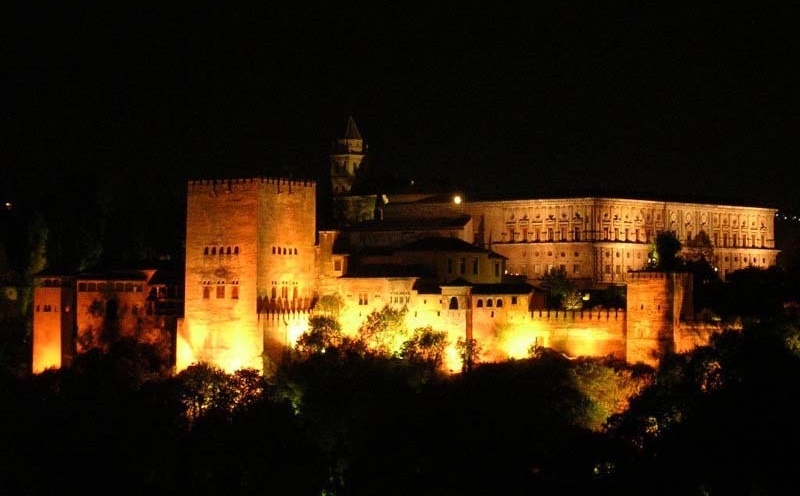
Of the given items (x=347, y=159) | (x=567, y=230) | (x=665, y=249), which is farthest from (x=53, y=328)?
(x=347, y=159)

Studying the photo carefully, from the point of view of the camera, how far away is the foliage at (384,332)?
72375 mm

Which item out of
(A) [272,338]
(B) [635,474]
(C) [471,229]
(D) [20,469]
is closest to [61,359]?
(A) [272,338]

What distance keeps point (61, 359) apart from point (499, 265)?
1998 centimetres

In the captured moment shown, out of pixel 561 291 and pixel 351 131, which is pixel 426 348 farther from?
pixel 351 131

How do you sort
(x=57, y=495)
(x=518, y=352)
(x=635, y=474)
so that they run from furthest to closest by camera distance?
(x=518, y=352) → (x=57, y=495) → (x=635, y=474)

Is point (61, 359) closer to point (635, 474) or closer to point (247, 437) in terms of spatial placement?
point (247, 437)

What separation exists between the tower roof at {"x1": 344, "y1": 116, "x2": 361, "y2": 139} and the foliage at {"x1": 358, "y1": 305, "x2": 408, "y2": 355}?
140 feet

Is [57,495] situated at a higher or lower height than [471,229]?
lower

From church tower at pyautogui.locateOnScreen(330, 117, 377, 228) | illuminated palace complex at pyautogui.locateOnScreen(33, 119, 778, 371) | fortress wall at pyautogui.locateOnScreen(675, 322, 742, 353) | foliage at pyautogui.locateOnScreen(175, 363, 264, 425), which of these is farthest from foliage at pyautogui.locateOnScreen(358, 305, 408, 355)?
church tower at pyautogui.locateOnScreen(330, 117, 377, 228)

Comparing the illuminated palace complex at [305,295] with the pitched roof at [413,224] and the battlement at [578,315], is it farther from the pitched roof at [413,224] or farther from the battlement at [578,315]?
the pitched roof at [413,224]

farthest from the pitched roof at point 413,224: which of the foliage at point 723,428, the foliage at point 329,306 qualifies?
the foliage at point 723,428

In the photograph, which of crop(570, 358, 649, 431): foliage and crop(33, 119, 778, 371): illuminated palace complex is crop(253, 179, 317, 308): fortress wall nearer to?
crop(33, 119, 778, 371): illuminated palace complex

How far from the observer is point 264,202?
73.6 meters

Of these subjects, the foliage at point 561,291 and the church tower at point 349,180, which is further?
the church tower at point 349,180
